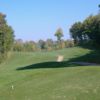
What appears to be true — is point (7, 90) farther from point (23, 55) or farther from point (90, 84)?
point (23, 55)

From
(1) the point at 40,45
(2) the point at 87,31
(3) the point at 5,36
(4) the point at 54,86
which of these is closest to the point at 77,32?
(2) the point at 87,31

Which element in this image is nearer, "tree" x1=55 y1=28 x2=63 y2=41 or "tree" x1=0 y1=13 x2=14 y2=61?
"tree" x1=0 y1=13 x2=14 y2=61

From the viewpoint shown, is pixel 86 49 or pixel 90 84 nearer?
pixel 90 84

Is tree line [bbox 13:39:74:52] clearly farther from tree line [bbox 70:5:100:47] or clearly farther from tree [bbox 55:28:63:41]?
tree line [bbox 70:5:100:47]

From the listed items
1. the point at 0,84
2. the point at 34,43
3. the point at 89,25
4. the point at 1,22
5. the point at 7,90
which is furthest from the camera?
the point at 34,43

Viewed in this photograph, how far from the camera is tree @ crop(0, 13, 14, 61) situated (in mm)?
46594

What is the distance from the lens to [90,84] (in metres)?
16.3

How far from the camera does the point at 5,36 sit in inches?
1834

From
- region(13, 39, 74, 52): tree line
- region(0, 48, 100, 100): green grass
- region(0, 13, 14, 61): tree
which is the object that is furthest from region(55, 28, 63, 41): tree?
region(0, 48, 100, 100): green grass

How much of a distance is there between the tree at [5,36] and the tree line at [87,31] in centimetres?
1358

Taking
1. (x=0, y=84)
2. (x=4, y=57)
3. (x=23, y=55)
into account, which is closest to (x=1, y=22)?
(x=4, y=57)

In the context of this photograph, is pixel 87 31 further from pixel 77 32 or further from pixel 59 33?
pixel 59 33

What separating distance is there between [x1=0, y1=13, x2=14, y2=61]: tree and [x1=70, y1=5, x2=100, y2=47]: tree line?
13.6 meters

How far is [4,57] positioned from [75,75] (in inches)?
1200
